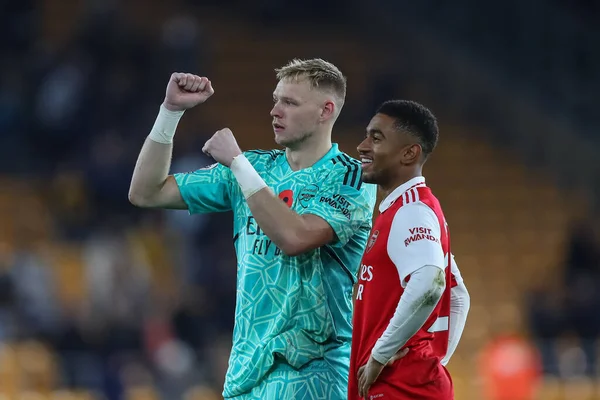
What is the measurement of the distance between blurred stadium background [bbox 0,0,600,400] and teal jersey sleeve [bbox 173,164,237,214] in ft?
20.6

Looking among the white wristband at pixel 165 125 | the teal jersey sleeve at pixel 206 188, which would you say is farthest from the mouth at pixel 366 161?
the white wristband at pixel 165 125

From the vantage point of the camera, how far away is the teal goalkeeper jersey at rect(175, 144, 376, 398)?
5.11m

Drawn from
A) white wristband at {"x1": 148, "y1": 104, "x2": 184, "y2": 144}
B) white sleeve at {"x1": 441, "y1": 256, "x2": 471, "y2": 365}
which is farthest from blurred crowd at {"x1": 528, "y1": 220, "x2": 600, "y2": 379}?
white wristband at {"x1": 148, "y1": 104, "x2": 184, "y2": 144}

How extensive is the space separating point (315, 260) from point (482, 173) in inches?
500

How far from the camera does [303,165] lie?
5.34 metres

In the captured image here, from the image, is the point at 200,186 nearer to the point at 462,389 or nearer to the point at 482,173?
the point at 462,389

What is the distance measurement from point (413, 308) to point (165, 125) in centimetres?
139

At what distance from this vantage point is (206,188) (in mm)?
5457

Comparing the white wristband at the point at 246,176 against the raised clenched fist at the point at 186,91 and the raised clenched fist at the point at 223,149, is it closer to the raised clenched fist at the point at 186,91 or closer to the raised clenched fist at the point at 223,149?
the raised clenched fist at the point at 223,149

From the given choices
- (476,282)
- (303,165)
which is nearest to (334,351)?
(303,165)

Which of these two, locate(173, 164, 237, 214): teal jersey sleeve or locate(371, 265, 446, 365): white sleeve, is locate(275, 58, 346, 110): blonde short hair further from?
locate(371, 265, 446, 365): white sleeve

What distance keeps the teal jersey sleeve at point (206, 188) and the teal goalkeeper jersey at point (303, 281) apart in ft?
0.47

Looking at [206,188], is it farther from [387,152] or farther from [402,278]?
[402,278]

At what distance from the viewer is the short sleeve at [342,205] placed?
5.09 m
